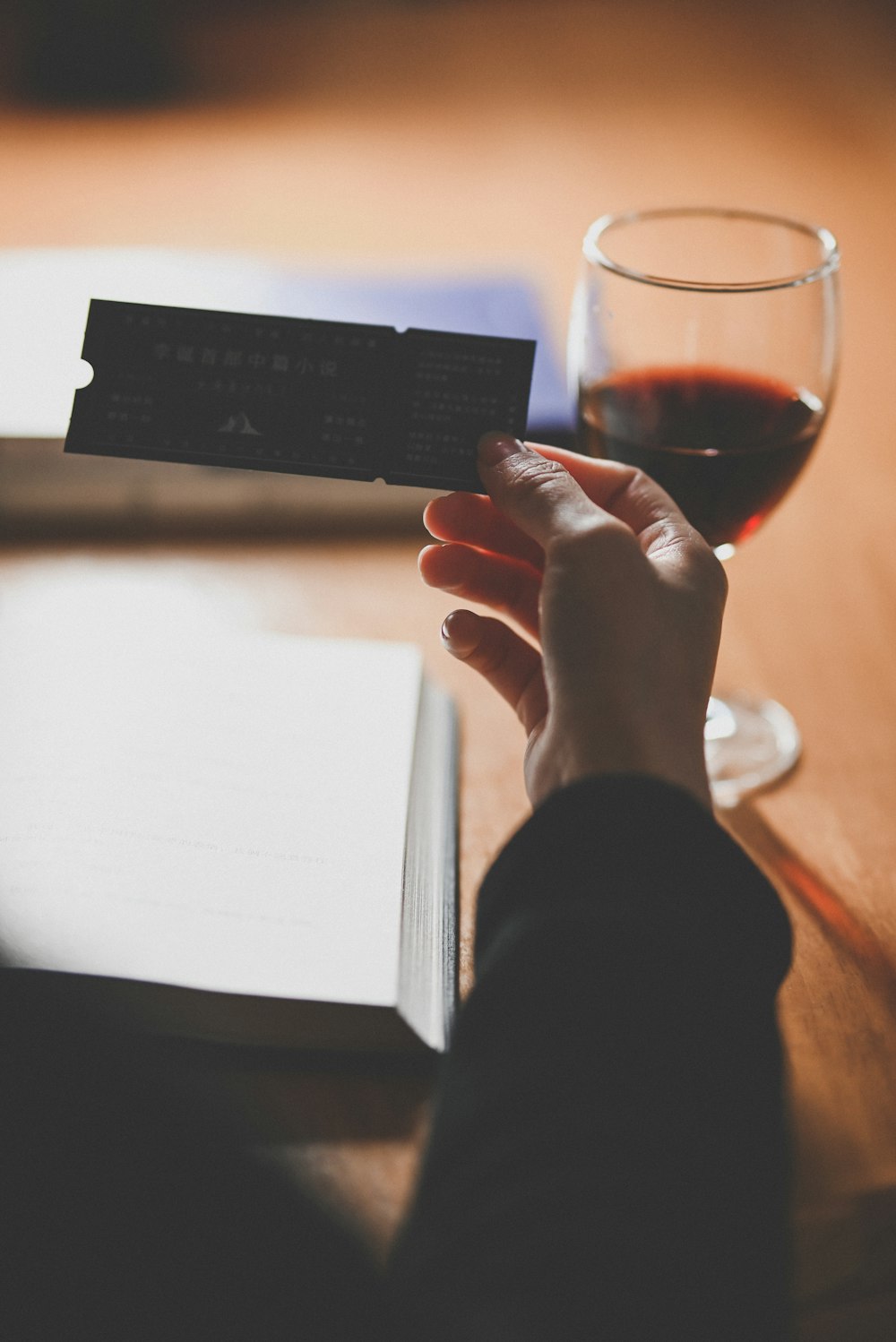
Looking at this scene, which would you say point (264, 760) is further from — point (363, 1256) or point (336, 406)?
point (363, 1256)

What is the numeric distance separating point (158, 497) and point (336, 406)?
33cm

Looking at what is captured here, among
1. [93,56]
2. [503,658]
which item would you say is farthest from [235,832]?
[93,56]

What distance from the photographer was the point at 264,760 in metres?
0.55

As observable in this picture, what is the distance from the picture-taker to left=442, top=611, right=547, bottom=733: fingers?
584 millimetres

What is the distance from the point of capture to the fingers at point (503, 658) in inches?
23.0

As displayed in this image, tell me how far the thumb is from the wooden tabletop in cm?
18

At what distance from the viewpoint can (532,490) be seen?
1.56 feet

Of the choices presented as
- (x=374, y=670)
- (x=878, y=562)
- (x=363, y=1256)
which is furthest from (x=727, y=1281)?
(x=878, y=562)

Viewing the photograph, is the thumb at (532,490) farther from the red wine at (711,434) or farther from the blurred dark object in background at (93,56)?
the blurred dark object in background at (93,56)

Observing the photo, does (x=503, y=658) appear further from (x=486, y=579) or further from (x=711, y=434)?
(x=711, y=434)

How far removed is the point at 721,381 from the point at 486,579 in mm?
167

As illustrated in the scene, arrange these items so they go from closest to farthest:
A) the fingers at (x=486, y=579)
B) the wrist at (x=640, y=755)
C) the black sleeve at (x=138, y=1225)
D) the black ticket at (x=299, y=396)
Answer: the black sleeve at (x=138, y=1225), the wrist at (x=640, y=755), the black ticket at (x=299, y=396), the fingers at (x=486, y=579)

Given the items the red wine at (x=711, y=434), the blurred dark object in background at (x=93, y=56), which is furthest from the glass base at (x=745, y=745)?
the blurred dark object in background at (x=93, y=56)

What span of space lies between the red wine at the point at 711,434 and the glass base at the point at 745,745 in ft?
0.38
